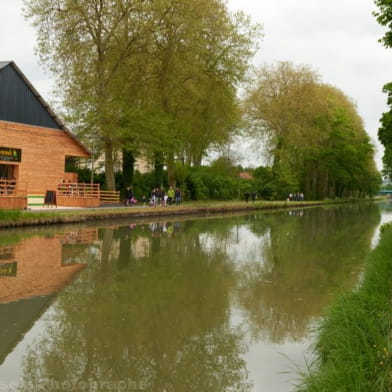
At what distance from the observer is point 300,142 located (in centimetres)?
5372

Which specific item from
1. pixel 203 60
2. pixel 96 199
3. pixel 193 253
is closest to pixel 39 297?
pixel 193 253

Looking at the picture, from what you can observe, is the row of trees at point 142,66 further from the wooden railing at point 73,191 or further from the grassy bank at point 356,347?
the grassy bank at point 356,347

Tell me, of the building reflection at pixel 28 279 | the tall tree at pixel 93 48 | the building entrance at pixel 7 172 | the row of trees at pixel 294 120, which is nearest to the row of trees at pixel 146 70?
the tall tree at pixel 93 48

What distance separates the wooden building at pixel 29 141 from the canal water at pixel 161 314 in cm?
1573

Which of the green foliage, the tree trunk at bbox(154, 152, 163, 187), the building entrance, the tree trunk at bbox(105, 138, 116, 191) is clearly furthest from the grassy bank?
the green foliage

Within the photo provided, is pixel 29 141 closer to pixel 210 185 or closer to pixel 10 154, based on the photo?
pixel 10 154

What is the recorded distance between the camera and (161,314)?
26.3 feet

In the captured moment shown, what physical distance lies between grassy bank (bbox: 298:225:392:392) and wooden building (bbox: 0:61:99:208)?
25.4 meters

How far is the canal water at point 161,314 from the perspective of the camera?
563cm

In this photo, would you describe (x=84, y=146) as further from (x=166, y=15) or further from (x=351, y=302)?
(x=351, y=302)

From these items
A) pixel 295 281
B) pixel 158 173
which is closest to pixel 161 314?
pixel 295 281

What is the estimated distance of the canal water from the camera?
5633 millimetres

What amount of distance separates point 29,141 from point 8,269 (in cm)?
2168

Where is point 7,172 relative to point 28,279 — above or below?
above
